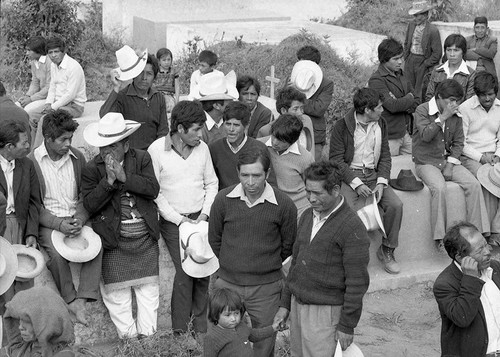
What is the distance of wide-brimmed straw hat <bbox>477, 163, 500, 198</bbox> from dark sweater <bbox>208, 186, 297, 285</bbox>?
10.6 ft

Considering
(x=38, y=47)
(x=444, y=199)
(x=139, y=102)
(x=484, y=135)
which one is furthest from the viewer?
(x=38, y=47)

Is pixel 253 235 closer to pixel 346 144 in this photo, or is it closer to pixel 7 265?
pixel 7 265

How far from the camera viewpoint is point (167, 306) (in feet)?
25.5

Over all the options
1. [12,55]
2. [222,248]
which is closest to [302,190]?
[222,248]

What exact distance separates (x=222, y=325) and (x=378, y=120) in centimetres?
321

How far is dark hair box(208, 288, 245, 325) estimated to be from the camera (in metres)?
5.93

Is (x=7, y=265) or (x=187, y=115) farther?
(x=187, y=115)

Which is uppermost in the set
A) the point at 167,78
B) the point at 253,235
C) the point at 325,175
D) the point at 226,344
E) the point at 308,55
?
the point at 325,175

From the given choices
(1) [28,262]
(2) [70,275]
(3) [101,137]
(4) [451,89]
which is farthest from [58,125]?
(4) [451,89]

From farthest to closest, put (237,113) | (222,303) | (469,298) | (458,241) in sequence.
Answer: (237,113) → (222,303) → (458,241) → (469,298)

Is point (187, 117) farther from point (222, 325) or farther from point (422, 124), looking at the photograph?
point (422, 124)

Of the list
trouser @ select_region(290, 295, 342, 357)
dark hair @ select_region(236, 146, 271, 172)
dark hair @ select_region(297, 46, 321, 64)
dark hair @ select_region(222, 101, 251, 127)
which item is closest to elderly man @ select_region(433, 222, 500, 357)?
trouser @ select_region(290, 295, 342, 357)

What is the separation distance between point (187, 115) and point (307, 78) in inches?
113

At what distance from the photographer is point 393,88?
980 centimetres
